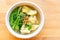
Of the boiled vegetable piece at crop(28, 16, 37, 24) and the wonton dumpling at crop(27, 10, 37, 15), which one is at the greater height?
the wonton dumpling at crop(27, 10, 37, 15)

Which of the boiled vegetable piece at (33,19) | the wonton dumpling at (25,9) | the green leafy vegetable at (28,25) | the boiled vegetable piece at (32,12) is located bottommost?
the green leafy vegetable at (28,25)

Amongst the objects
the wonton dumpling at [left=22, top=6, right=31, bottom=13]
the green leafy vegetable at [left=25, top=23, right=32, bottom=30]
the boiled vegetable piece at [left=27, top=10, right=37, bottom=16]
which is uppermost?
the wonton dumpling at [left=22, top=6, right=31, bottom=13]

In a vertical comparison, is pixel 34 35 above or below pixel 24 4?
below

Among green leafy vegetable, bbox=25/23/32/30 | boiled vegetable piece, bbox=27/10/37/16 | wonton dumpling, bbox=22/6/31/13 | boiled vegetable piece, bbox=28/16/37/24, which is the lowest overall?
green leafy vegetable, bbox=25/23/32/30

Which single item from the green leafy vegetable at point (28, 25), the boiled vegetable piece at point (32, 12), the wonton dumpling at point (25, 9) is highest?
the wonton dumpling at point (25, 9)

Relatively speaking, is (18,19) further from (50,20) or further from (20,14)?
(50,20)

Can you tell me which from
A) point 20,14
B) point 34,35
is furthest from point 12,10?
point 34,35

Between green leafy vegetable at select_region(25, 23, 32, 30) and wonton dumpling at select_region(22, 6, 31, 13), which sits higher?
wonton dumpling at select_region(22, 6, 31, 13)

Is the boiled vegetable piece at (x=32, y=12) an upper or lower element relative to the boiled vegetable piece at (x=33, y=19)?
upper
